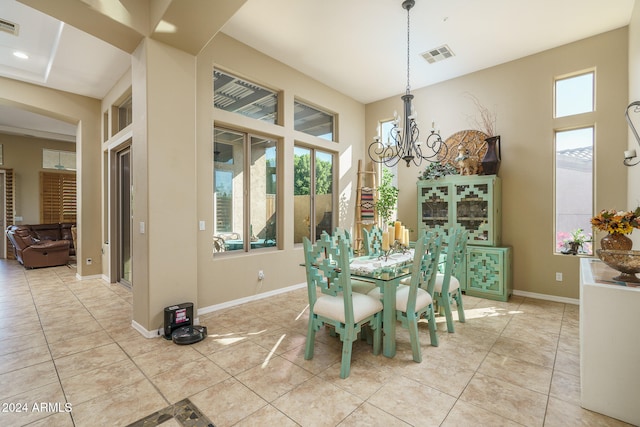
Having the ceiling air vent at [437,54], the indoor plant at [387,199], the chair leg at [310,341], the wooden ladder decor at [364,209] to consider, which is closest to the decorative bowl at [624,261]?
the chair leg at [310,341]

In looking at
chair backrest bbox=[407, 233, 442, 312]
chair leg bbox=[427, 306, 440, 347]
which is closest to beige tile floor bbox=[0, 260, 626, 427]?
chair leg bbox=[427, 306, 440, 347]

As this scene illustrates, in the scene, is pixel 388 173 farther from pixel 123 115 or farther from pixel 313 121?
pixel 123 115

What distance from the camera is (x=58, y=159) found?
8055mm

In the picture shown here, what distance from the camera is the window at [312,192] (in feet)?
Result: 16.3

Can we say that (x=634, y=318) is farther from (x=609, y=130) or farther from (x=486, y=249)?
(x=609, y=130)

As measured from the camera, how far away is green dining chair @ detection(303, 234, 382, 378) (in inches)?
86.6

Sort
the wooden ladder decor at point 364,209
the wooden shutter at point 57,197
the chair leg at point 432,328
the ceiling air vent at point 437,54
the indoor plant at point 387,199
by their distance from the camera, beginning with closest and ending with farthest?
1. the chair leg at point 432,328
2. the ceiling air vent at point 437,54
3. the indoor plant at point 387,199
4. the wooden ladder decor at point 364,209
5. the wooden shutter at point 57,197

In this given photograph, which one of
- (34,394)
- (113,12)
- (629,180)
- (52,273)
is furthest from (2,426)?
(629,180)

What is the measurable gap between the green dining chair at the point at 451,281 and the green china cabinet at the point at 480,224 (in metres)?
0.85

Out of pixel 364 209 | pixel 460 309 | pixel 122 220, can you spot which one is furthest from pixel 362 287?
pixel 122 220

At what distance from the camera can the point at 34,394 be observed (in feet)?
6.61

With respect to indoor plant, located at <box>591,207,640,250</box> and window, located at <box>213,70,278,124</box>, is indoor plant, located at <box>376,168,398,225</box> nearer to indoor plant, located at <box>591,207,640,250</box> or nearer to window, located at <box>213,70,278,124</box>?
window, located at <box>213,70,278,124</box>

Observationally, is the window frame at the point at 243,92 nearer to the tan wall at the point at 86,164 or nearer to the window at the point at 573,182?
the tan wall at the point at 86,164

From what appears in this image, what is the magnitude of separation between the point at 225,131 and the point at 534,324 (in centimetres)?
440
